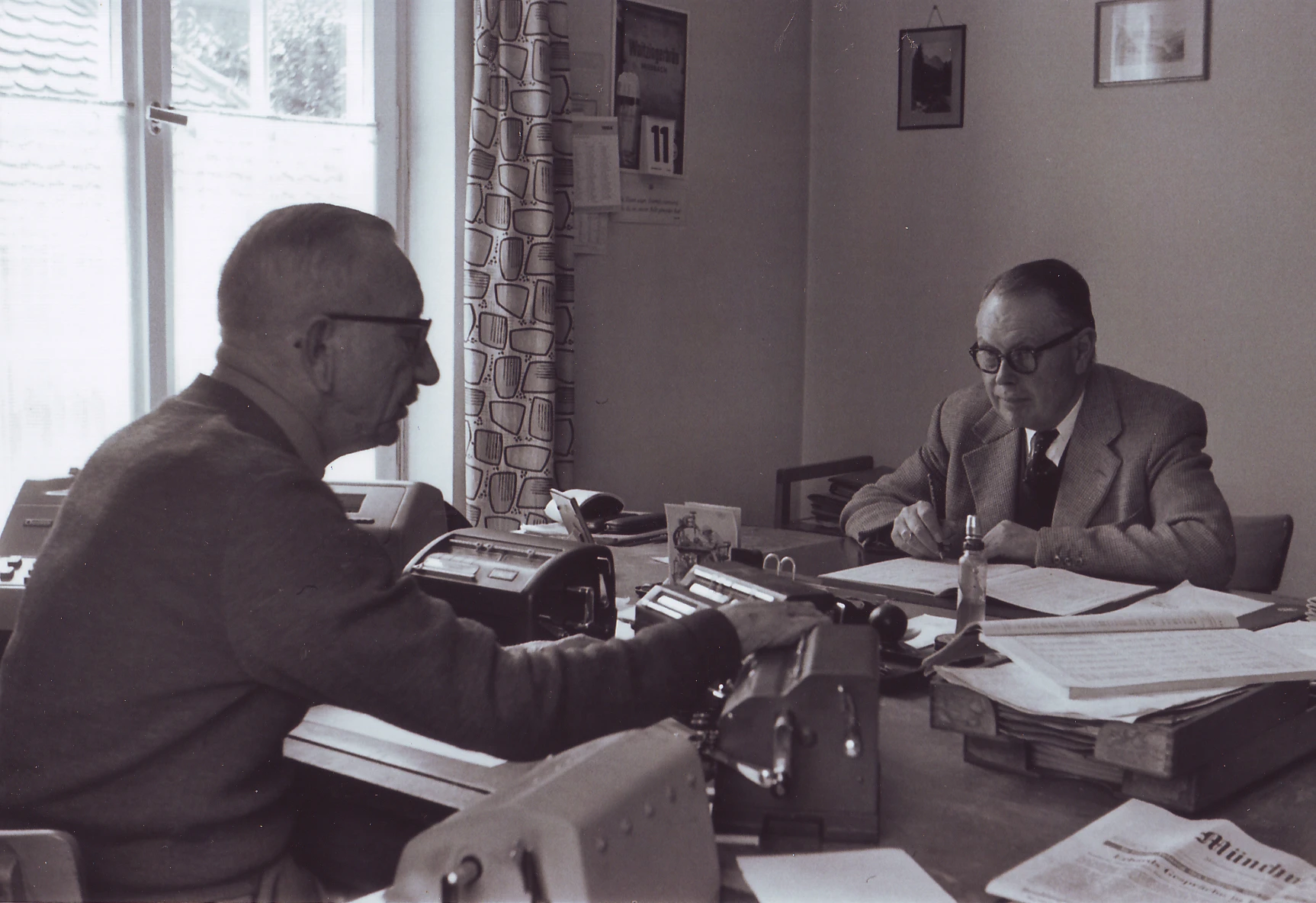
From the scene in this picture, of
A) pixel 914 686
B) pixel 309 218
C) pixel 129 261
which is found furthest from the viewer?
pixel 129 261

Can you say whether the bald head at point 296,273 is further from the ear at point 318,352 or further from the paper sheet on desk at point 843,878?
the paper sheet on desk at point 843,878

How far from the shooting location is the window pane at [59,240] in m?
2.74

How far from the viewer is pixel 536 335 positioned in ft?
11.0

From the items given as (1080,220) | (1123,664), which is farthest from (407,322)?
(1080,220)

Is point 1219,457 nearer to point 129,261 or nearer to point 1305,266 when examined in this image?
point 1305,266

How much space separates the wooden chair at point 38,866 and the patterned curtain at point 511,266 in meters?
2.20

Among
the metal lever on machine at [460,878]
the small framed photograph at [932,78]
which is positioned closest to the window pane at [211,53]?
the small framed photograph at [932,78]

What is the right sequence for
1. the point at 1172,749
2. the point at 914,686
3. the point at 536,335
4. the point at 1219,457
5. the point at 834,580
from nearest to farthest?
1. the point at 1172,749
2. the point at 914,686
3. the point at 834,580
4. the point at 536,335
5. the point at 1219,457

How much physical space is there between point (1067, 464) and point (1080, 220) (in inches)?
67.3

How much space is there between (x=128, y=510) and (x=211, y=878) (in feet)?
1.19

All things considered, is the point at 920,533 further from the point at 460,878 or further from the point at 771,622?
the point at 460,878

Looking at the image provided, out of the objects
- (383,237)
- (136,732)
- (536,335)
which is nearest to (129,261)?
(536,335)

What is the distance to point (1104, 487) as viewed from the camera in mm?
2416

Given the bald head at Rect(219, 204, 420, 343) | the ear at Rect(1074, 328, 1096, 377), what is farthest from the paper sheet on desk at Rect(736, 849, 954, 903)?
the ear at Rect(1074, 328, 1096, 377)
